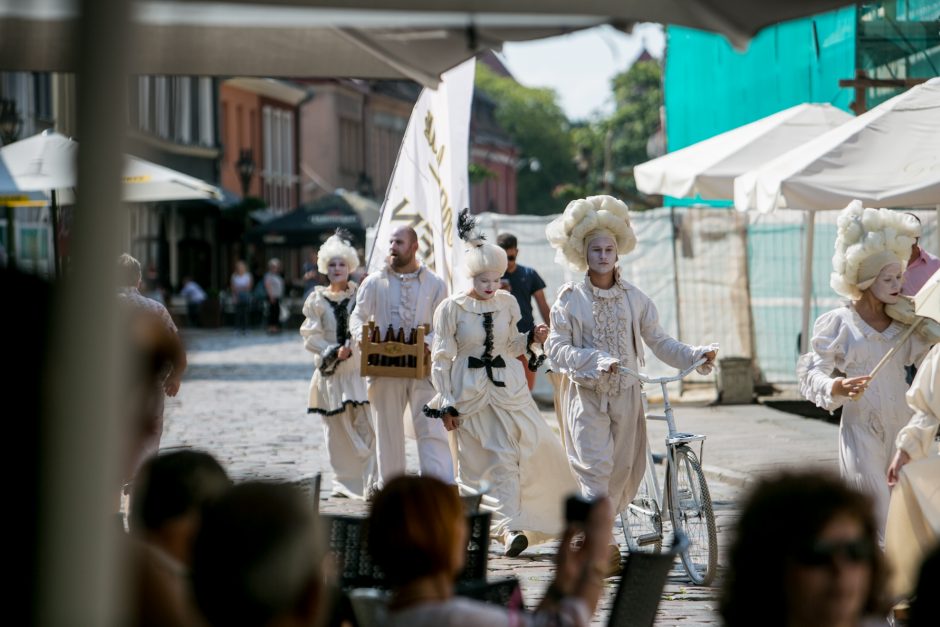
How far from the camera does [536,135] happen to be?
126m

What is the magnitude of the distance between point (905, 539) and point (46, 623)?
4962mm

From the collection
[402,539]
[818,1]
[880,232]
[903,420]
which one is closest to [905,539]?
[903,420]

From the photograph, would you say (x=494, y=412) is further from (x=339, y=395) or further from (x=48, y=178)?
(x=48, y=178)

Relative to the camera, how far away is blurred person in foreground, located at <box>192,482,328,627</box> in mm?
3037

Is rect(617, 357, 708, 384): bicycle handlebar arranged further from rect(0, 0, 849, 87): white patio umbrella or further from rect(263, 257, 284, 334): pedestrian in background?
rect(263, 257, 284, 334): pedestrian in background

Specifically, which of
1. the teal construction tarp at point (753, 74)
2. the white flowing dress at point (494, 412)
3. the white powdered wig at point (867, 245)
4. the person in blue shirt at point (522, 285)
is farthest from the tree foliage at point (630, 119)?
the white powdered wig at point (867, 245)

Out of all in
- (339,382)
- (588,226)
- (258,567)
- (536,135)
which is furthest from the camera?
(536,135)

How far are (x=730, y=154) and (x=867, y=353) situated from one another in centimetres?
790

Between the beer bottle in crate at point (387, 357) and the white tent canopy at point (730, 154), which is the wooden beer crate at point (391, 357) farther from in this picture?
the white tent canopy at point (730, 154)

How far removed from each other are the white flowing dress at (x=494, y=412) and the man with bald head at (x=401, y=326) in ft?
3.22

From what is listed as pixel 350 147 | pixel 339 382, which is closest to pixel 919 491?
pixel 339 382

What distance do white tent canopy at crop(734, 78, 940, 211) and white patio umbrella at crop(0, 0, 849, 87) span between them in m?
6.44

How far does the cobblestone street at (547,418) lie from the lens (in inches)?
335

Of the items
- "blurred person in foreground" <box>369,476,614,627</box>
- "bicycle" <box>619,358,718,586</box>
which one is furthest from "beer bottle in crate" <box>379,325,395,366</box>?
"blurred person in foreground" <box>369,476,614,627</box>
